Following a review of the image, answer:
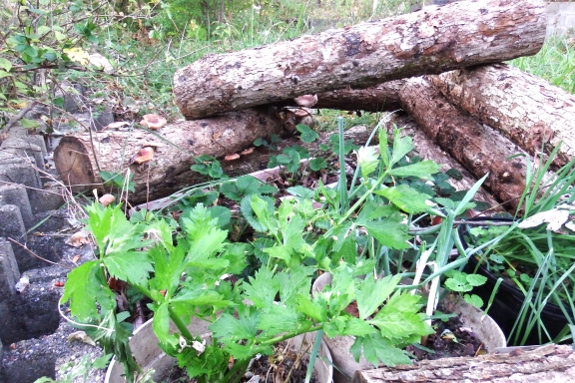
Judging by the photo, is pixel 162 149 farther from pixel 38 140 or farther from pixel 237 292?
pixel 237 292

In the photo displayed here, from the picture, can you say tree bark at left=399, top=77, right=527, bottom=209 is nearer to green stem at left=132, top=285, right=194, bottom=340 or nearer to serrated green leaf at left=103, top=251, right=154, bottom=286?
green stem at left=132, top=285, right=194, bottom=340

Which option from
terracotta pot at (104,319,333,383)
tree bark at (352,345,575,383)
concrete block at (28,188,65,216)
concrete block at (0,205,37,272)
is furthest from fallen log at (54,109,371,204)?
tree bark at (352,345,575,383)

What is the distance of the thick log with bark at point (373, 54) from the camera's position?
2.30 m

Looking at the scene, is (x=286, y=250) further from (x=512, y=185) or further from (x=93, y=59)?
(x=93, y=59)

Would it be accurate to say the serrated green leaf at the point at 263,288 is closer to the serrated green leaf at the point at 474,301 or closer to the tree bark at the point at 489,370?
the tree bark at the point at 489,370

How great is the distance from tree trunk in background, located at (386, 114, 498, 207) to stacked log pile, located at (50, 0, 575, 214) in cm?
Result: 1

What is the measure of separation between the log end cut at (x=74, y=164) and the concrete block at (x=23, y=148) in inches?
3.2

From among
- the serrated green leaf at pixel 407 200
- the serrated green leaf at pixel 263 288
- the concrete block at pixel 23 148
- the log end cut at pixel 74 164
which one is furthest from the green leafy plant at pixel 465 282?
the concrete block at pixel 23 148

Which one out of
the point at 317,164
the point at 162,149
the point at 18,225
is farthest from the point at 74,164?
the point at 317,164

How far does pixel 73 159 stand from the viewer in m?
2.17

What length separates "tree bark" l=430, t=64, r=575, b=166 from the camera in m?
1.95

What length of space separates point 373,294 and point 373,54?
1.81 meters

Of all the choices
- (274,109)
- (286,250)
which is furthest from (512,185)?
(286,250)

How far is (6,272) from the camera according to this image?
142 cm
